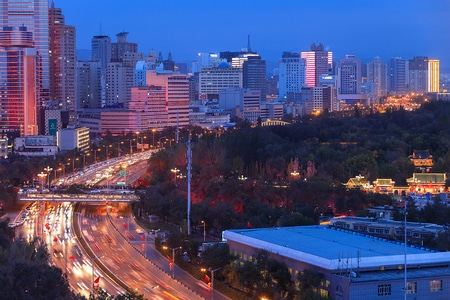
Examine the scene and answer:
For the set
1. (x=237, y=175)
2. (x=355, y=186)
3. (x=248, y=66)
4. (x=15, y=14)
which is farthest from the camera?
(x=248, y=66)

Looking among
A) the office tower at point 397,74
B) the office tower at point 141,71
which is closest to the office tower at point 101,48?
the office tower at point 141,71

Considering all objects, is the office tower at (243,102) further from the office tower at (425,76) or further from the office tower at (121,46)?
the office tower at (425,76)

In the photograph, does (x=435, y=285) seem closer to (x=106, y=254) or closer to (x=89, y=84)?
(x=106, y=254)

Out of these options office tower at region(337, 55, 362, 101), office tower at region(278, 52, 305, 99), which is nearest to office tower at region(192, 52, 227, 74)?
office tower at region(278, 52, 305, 99)

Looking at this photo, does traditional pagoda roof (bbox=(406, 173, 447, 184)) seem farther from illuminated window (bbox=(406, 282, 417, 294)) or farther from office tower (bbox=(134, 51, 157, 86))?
office tower (bbox=(134, 51, 157, 86))

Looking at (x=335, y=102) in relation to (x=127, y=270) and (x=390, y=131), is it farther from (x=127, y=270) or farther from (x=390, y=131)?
(x=127, y=270)

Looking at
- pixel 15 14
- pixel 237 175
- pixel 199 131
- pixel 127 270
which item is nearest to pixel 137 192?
pixel 237 175

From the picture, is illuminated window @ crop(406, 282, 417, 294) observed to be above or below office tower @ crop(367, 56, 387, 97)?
below
